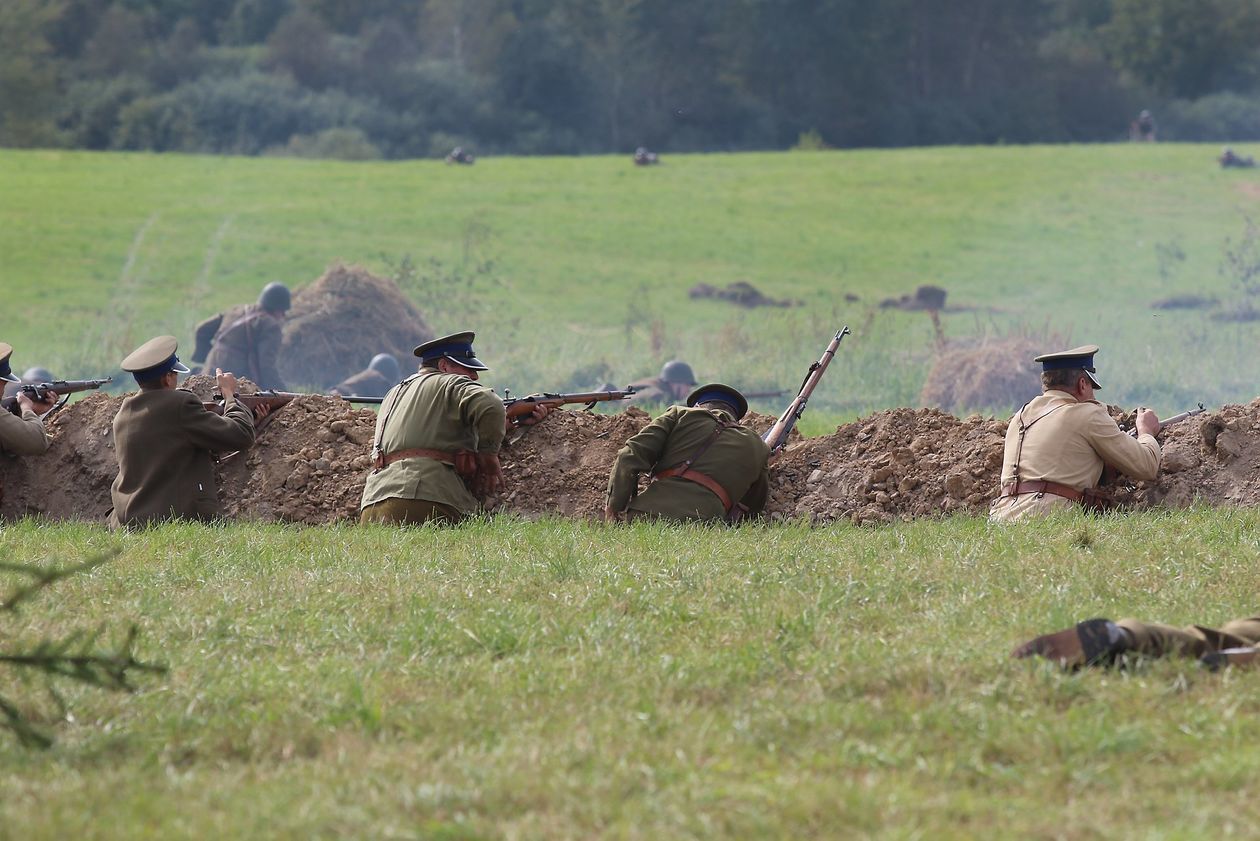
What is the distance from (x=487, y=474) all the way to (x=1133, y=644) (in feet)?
Result: 17.9

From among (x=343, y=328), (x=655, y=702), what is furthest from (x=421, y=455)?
(x=343, y=328)

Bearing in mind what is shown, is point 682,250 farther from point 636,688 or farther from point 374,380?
point 636,688

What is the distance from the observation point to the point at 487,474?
36.2 feet

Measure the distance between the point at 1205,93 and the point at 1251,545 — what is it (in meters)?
64.7

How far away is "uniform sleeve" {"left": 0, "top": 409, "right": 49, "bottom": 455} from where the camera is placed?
1184 centimetres

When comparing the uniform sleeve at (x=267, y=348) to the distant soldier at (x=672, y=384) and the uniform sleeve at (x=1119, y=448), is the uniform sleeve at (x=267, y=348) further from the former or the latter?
the uniform sleeve at (x=1119, y=448)

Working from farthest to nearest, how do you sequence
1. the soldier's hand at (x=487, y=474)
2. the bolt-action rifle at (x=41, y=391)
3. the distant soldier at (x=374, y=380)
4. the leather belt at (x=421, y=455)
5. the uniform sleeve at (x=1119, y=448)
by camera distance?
the distant soldier at (x=374, y=380)
the bolt-action rifle at (x=41, y=391)
the soldier's hand at (x=487, y=474)
the leather belt at (x=421, y=455)
the uniform sleeve at (x=1119, y=448)

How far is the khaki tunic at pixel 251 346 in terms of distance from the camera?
25.3m

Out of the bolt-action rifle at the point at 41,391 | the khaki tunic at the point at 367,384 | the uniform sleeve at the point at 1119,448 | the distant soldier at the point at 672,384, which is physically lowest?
the khaki tunic at the point at 367,384

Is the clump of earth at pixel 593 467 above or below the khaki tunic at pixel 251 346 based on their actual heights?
above

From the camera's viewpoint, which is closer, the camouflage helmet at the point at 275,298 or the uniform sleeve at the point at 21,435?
the uniform sleeve at the point at 21,435

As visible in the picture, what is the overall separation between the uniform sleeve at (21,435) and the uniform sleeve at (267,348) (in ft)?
43.4

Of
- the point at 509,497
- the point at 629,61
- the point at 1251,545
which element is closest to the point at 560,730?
the point at 1251,545

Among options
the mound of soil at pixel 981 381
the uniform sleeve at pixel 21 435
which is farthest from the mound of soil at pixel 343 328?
the uniform sleeve at pixel 21 435
